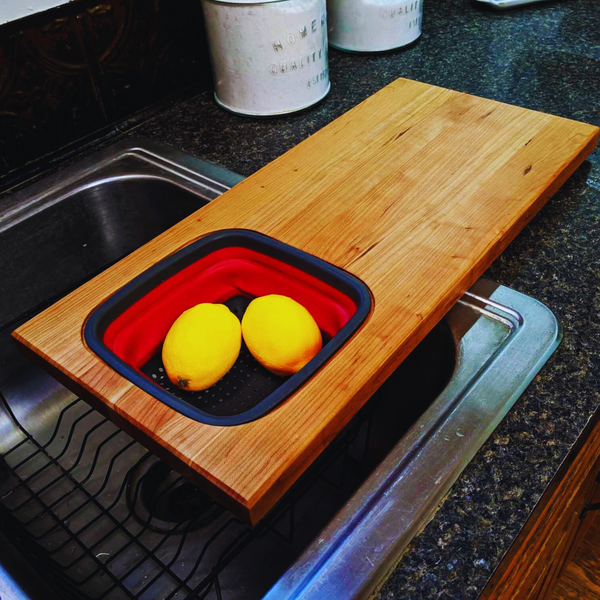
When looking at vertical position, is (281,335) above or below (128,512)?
above

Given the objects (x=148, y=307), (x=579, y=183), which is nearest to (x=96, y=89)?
(x=148, y=307)

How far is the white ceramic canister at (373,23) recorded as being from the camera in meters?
1.03

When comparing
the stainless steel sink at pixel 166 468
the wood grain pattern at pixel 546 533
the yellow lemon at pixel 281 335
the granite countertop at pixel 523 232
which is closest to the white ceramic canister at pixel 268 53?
the granite countertop at pixel 523 232

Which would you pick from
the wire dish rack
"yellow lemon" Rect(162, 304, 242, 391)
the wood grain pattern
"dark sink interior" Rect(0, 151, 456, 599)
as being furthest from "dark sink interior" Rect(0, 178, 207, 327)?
the wood grain pattern

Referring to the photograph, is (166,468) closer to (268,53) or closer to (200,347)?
(200,347)

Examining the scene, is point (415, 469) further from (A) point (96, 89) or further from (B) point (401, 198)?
(A) point (96, 89)

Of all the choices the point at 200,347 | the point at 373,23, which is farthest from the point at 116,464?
the point at 373,23

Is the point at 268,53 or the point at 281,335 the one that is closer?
the point at 281,335

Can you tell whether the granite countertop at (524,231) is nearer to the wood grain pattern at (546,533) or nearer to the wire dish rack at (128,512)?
the wood grain pattern at (546,533)

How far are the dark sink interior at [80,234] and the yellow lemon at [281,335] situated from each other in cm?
31

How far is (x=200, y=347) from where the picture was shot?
1.81 feet

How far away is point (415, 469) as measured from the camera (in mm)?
502

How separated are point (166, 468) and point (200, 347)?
0.30 meters

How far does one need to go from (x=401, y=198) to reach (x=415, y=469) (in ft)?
1.04
